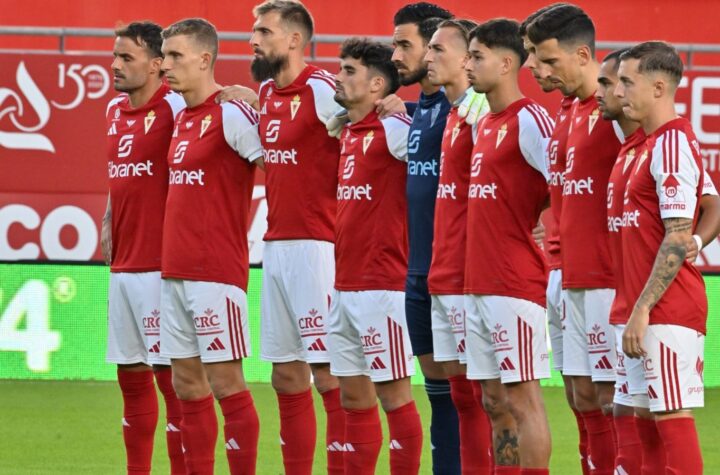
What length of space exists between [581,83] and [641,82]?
679mm

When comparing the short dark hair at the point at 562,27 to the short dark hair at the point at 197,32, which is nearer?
the short dark hair at the point at 562,27

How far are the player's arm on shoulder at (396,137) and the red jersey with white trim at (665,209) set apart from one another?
1.37 meters

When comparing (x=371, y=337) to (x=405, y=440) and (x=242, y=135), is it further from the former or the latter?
(x=242, y=135)

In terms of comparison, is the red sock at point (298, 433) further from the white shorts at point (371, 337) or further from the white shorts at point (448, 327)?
the white shorts at point (448, 327)

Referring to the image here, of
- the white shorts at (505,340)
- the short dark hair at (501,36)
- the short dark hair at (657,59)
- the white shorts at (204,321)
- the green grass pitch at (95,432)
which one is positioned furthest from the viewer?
the green grass pitch at (95,432)

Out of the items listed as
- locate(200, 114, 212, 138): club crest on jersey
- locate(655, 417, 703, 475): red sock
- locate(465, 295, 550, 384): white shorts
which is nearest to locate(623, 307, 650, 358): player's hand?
locate(655, 417, 703, 475): red sock

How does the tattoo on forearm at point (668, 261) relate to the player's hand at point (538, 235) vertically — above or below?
below

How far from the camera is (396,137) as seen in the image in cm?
618

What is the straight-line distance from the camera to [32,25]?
13305 mm

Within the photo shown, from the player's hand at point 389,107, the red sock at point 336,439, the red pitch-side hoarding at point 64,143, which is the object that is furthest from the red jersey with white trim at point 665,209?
the red pitch-side hoarding at point 64,143

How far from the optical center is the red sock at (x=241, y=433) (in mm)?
6277

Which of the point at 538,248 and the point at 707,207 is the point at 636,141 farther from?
the point at 538,248

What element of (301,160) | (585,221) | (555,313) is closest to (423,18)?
(301,160)

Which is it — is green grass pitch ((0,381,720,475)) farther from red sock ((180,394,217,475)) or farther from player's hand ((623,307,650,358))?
player's hand ((623,307,650,358))
